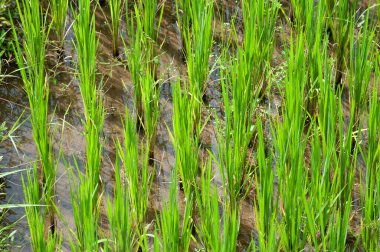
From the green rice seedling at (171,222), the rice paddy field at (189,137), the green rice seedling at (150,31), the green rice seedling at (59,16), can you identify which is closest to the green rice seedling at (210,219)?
the rice paddy field at (189,137)

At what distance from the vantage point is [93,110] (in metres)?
3.49

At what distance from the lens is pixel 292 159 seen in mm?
3062

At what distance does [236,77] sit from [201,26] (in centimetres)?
34

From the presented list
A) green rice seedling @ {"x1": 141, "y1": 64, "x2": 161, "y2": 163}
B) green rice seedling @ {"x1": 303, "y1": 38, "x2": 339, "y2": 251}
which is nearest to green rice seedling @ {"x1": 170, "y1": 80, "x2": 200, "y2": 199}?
A: green rice seedling @ {"x1": 141, "y1": 64, "x2": 161, "y2": 163}

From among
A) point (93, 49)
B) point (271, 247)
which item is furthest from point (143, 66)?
point (271, 247)

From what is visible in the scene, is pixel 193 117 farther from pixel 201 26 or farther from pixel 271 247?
pixel 271 247

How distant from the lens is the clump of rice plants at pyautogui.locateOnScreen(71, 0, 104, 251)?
116 inches

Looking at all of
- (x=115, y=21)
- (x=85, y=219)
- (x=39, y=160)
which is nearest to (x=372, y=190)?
(x=85, y=219)

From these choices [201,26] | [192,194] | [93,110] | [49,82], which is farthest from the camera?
[49,82]

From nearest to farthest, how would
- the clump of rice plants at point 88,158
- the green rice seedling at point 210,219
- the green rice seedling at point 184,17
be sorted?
the green rice seedling at point 210,219 → the clump of rice plants at point 88,158 → the green rice seedling at point 184,17

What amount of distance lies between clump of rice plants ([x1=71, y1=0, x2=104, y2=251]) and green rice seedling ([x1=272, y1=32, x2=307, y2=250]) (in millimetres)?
671

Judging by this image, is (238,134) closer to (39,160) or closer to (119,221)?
(119,221)

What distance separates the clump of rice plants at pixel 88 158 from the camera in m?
2.94

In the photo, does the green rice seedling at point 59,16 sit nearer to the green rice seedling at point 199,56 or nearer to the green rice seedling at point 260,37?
the green rice seedling at point 199,56
